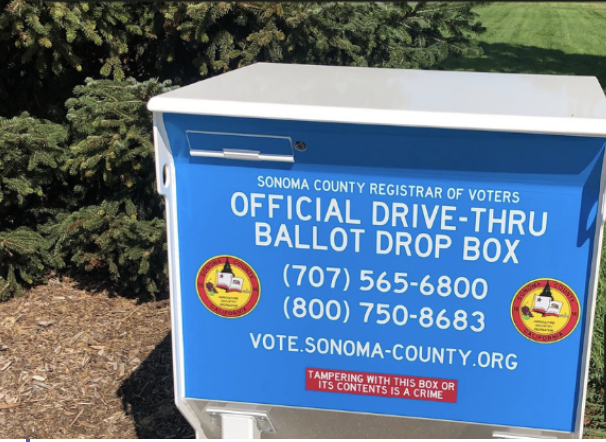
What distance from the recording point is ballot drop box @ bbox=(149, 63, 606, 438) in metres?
2.12

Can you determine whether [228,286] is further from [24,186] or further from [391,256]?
[24,186]

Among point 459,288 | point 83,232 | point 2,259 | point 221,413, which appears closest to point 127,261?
point 83,232

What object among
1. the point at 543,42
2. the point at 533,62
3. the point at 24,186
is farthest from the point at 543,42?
the point at 24,186

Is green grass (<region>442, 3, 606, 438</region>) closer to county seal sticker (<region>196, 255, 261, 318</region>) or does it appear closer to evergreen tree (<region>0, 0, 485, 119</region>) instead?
evergreen tree (<region>0, 0, 485, 119</region>)

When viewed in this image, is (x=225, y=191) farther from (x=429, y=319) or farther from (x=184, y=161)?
(x=429, y=319)

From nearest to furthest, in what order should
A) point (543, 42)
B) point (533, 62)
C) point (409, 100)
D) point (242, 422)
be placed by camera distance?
point (409, 100), point (242, 422), point (533, 62), point (543, 42)

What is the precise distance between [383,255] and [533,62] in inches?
532

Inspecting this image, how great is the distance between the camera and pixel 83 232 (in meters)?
4.70

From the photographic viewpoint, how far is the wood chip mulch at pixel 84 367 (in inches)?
151

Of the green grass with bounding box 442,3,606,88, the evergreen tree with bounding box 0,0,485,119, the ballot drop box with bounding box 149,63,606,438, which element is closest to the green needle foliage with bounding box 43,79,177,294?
the evergreen tree with bounding box 0,0,485,119

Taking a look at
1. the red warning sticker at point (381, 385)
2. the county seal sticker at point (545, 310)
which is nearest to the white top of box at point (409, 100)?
the county seal sticker at point (545, 310)

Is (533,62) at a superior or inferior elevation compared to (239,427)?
superior

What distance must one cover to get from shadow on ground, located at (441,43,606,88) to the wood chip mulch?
9862 mm

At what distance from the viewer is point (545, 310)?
222cm
